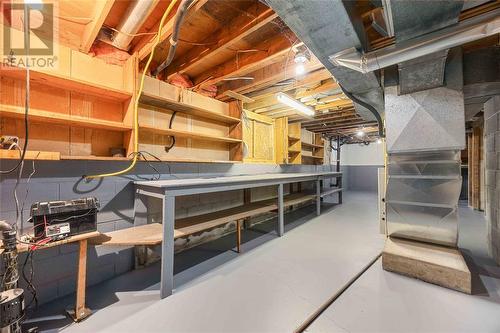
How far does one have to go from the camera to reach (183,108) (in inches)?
106

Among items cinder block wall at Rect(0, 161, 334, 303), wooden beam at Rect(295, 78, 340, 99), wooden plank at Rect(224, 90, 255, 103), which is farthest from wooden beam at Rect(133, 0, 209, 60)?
wooden beam at Rect(295, 78, 340, 99)

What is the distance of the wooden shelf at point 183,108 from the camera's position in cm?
233

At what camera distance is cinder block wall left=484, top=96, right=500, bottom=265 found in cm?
211

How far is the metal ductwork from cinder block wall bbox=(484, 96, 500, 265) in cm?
326

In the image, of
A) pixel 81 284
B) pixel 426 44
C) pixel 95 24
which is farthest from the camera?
pixel 95 24

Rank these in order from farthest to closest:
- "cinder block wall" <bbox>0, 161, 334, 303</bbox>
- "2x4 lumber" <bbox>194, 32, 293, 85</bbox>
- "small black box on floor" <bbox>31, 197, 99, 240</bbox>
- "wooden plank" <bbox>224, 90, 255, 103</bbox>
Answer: "wooden plank" <bbox>224, 90, 255, 103</bbox> < "2x4 lumber" <bbox>194, 32, 293, 85</bbox> < "cinder block wall" <bbox>0, 161, 334, 303</bbox> < "small black box on floor" <bbox>31, 197, 99, 240</bbox>

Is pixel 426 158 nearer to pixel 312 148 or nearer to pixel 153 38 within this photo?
pixel 153 38

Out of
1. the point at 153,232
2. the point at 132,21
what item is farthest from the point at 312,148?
the point at 132,21

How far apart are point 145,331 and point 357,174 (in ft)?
32.7

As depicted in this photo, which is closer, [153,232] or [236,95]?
[153,232]

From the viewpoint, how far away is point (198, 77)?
9.43 ft

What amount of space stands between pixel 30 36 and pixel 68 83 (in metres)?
0.42

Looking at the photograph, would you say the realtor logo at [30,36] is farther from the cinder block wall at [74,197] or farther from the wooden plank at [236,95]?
the wooden plank at [236,95]

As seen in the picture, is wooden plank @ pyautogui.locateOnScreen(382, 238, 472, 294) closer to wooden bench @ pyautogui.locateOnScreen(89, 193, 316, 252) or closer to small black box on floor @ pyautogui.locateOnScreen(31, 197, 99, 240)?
wooden bench @ pyautogui.locateOnScreen(89, 193, 316, 252)
